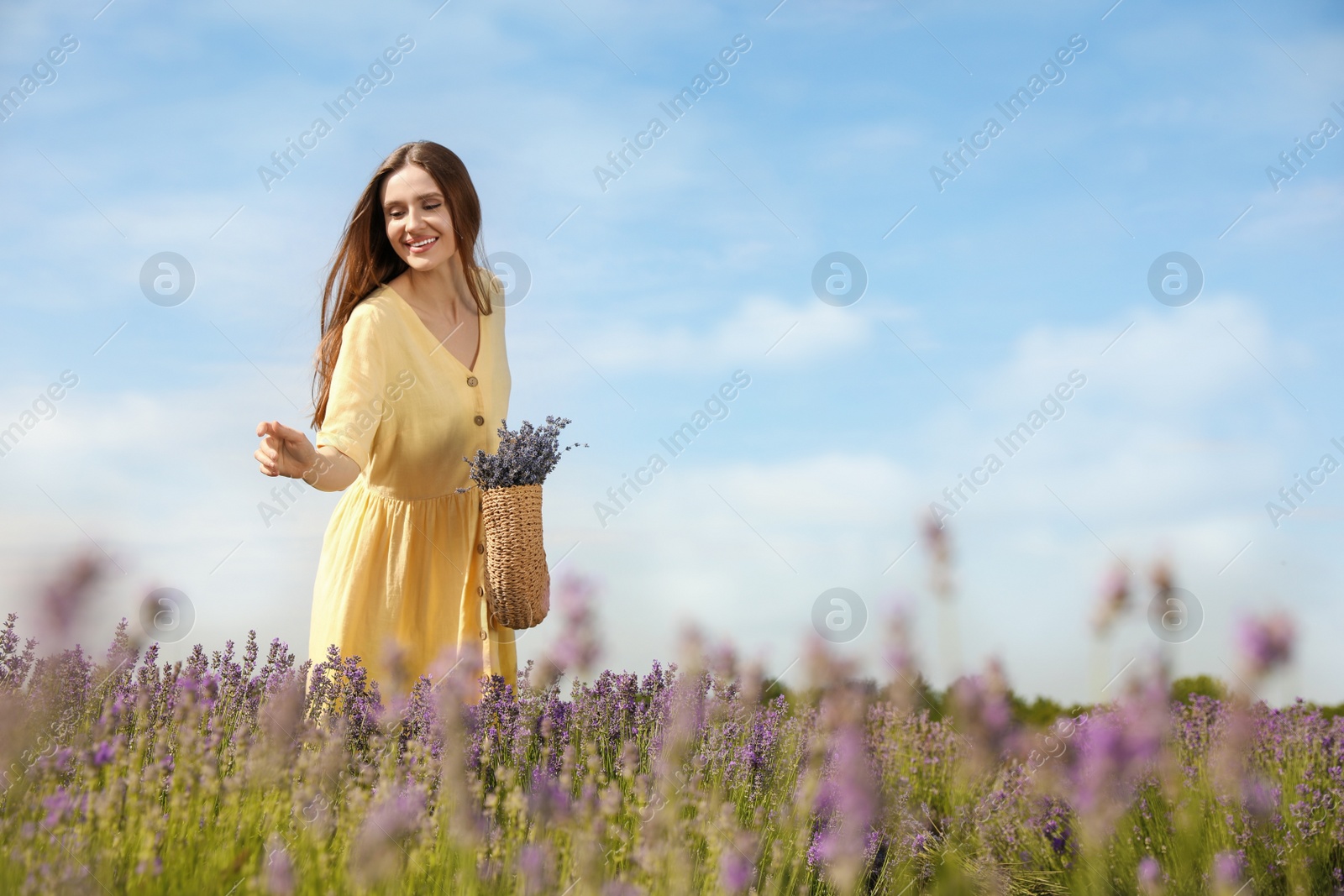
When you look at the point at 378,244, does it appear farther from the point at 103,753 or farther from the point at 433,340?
the point at 103,753

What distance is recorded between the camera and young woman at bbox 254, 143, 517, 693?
11.9ft

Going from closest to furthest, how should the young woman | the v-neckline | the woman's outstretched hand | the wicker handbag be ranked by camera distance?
the woman's outstretched hand, the wicker handbag, the young woman, the v-neckline

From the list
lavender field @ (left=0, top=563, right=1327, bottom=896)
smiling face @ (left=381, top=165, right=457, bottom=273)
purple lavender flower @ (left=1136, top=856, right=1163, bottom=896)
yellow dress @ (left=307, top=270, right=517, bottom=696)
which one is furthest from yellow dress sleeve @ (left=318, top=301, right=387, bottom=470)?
purple lavender flower @ (left=1136, top=856, right=1163, bottom=896)

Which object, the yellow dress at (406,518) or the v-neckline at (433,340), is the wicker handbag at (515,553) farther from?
the v-neckline at (433,340)

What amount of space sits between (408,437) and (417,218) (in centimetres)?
83

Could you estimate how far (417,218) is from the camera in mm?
3895

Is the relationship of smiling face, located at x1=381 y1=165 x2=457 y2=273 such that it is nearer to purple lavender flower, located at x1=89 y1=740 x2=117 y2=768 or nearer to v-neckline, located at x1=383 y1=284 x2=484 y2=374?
v-neckline, located at x1=383 y1=284 x2=484 y2=374

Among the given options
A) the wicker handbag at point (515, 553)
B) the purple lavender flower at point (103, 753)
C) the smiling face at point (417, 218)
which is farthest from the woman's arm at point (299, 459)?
the purple lavender flower at point (103, 753)

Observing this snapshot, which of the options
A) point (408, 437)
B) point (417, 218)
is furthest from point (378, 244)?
point (408, 437)

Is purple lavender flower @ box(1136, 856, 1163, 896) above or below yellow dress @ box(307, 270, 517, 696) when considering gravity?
below

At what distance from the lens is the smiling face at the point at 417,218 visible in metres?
3.90

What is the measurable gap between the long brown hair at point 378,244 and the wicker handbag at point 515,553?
3.08ft

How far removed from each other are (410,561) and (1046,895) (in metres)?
2.77

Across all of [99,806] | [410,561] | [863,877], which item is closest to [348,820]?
[99,806]
